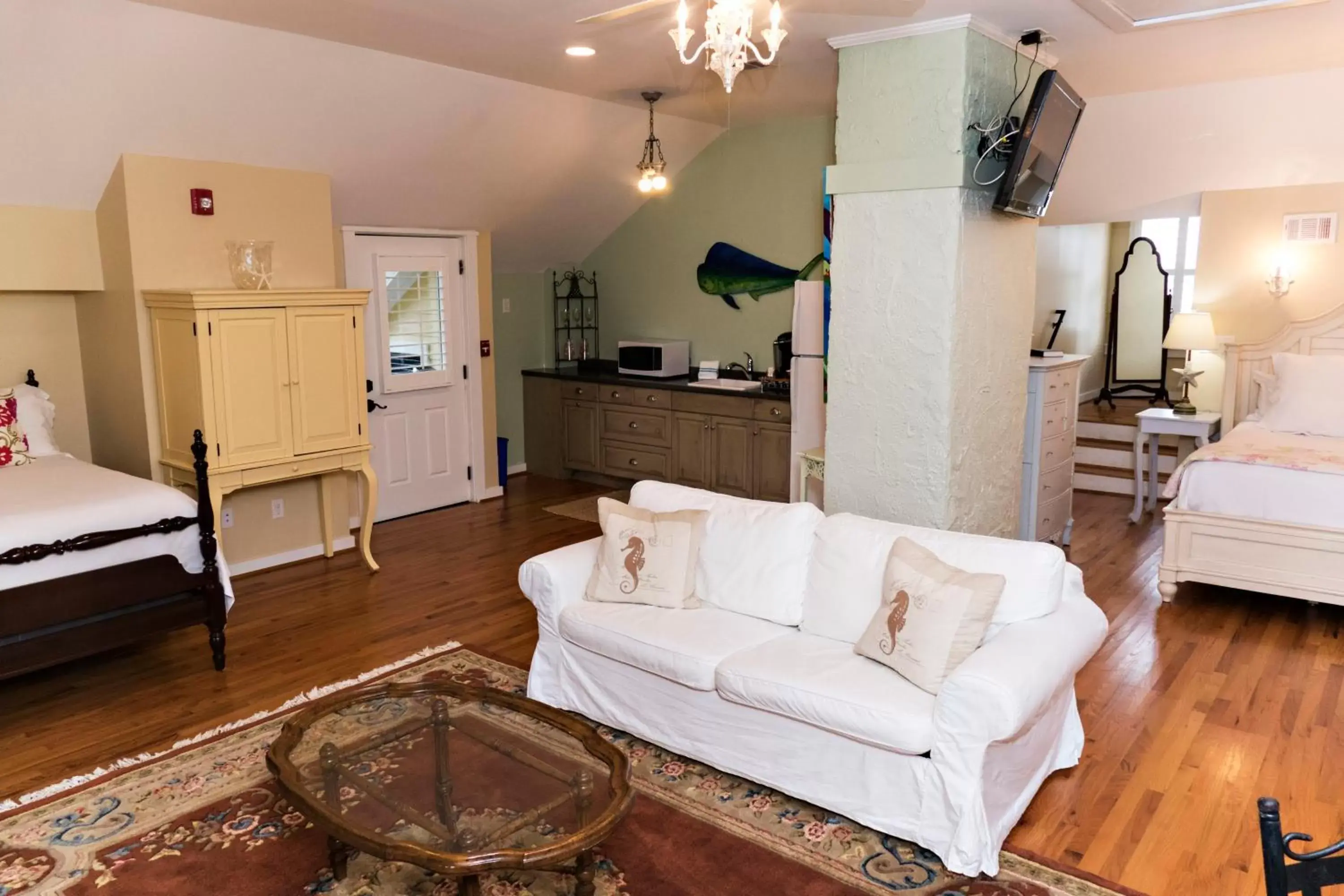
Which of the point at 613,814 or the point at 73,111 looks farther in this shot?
the point at 73,111

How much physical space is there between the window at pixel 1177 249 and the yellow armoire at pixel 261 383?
6.85 meters

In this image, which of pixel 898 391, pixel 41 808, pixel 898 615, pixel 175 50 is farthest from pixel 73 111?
pixel 898 615

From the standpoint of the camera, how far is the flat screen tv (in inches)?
146

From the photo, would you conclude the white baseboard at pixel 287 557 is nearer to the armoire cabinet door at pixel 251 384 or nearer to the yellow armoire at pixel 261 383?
the yellow armoire at pixel 261 383

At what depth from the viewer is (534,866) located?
2.09m

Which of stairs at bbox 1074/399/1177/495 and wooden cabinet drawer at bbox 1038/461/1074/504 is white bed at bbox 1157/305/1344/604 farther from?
stairs at bbox 1074/399/1177/495

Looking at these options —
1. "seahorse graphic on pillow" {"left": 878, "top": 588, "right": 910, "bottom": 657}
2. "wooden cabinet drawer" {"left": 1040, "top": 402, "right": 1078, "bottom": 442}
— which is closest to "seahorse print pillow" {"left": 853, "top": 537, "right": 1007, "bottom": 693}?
"seahorse graphic on pillow" {"left": 878, "top": 588, "right": 910, "bottom": 657}

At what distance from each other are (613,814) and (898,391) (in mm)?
2409

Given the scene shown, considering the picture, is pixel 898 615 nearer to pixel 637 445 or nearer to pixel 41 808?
pixel 41 808

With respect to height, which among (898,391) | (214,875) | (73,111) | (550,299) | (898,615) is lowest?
(214,875)

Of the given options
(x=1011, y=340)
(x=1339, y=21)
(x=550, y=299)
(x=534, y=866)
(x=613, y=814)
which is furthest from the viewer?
(x=550, y=299)

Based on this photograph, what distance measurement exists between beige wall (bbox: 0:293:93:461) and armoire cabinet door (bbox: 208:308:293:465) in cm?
104

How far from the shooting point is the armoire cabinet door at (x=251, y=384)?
4578 millimetres

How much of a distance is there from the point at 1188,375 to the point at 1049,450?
5.36ft
